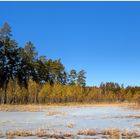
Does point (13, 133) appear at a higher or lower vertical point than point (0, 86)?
lower

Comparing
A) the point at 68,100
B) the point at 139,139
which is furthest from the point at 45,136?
the point at 68,100

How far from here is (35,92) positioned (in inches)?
3270

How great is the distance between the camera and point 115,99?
134750mm

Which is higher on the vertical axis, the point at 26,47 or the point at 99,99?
the point at 26,47

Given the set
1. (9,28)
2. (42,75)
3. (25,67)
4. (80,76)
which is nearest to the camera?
(9,28)

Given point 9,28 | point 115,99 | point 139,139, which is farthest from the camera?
point 115,99

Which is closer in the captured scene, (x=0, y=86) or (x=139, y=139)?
(x=139, y=139)

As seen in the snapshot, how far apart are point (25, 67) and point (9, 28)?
40.9 ft

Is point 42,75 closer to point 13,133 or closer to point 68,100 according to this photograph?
point 68,100

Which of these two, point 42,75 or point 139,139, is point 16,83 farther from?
point 139,139

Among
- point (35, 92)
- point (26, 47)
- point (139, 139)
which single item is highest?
point (26, 47)

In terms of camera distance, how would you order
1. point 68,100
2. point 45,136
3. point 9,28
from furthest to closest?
point 68,100 < point 9,28 < point 45,136

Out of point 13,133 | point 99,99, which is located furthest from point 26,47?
point 13,133

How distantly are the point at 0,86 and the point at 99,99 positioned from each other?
61.2 m
